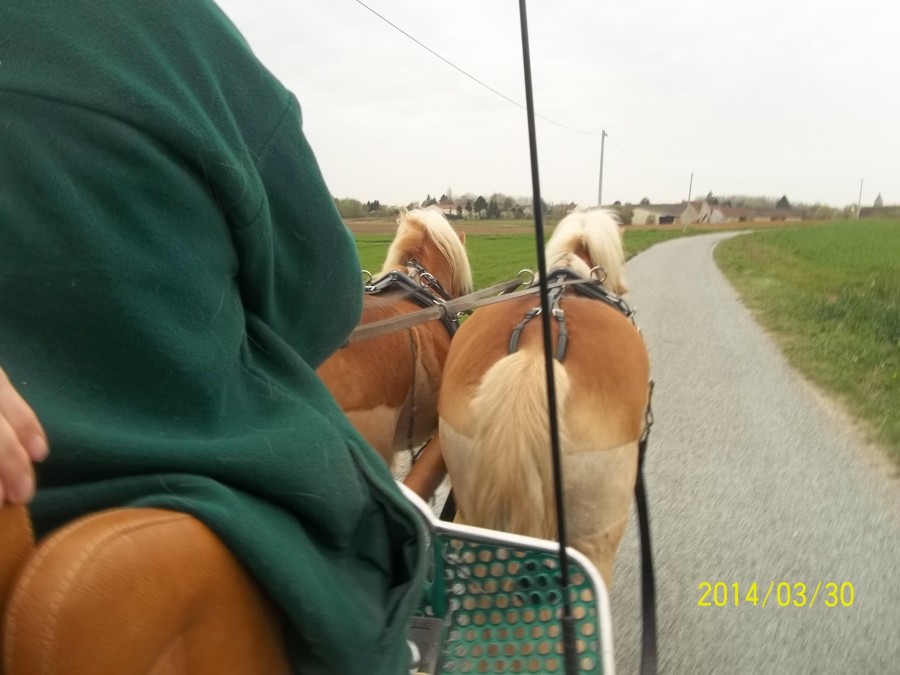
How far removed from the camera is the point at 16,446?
1.89 ft

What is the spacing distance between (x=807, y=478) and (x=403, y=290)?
9.43 feet

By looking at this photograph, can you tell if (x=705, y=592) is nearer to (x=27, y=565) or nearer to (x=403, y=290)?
(x=403, y=290)

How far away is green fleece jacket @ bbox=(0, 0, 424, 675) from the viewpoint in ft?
2.32

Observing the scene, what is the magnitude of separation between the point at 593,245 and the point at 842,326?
730 cm

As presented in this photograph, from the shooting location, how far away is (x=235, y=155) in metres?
0.85

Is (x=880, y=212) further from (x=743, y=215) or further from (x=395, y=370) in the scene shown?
(x=395, y=370)

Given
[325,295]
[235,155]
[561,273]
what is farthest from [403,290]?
[235,155]

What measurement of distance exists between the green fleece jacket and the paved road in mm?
2240

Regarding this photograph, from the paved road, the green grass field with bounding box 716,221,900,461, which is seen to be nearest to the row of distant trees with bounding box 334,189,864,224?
the paved road

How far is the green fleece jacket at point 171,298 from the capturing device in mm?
708

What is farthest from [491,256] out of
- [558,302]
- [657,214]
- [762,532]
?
[657,214]
